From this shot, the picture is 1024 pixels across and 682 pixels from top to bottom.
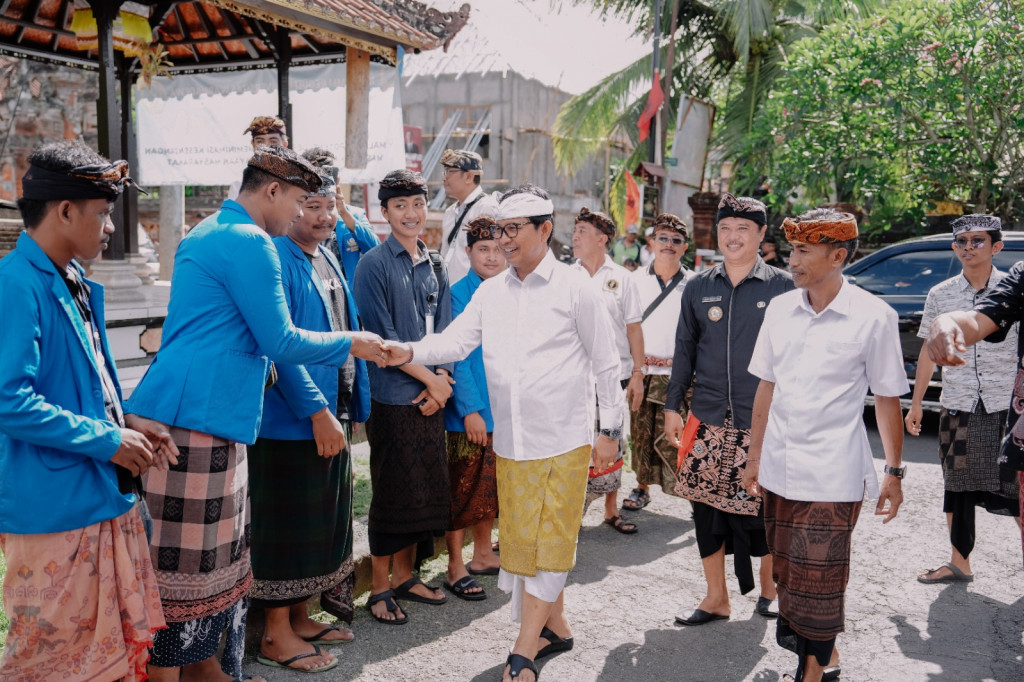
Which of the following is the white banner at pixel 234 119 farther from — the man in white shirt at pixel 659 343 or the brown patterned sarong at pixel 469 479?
the brown patterned sarong at pixel 469 479

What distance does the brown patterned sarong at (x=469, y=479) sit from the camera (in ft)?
14.8

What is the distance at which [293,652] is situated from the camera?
11.5 ft

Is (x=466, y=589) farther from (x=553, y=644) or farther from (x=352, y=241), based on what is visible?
(x=352, y=241)

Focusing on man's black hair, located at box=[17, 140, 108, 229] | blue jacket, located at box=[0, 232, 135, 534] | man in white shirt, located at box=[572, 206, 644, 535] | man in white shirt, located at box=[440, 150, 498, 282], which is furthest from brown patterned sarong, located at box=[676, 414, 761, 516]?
man's black hair, located at box=[17, 140, 108, 229]

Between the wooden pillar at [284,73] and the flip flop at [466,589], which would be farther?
the wooden pillar at [284,73]

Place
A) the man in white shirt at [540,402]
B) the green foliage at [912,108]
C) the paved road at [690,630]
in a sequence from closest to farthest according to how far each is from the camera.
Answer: the man in white shirt at [540,402]
the paved road at [690,630]
the green foliage at [912,108]

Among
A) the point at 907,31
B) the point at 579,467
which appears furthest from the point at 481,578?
the point at 907,31

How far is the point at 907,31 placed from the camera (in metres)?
10.3

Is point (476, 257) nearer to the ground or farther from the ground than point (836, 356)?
farther from the ground

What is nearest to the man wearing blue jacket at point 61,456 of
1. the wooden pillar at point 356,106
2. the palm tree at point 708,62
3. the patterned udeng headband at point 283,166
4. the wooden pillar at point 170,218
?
the patterned udeng headband at point 283,166

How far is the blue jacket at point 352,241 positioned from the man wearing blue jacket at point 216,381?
1.62 meters

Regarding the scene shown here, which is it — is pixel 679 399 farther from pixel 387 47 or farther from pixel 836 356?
pixel 387 47

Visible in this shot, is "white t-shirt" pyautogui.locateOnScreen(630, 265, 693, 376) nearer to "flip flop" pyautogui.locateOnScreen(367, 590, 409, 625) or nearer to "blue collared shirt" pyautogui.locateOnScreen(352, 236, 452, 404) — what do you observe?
"blue collared shirt" pyautogui.locateOnScreen(352, 236, 452, 404)

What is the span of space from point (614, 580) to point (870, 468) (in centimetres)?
186
